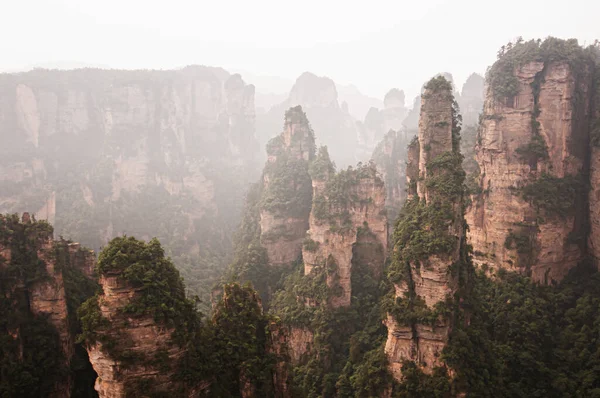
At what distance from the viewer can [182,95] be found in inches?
3184

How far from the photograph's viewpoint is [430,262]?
2284 cm

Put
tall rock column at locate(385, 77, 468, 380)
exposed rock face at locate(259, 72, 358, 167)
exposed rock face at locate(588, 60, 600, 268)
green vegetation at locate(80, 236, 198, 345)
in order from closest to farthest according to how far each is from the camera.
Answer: green vegetation at locate(80, 236, 198, 345), tall rock column at locate(385, 77, 468, 380), exposed rock face at locate(588, 60, 600, 268), exposed rock face at locate(259, 72, 358, 167)

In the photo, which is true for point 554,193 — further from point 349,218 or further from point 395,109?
point 395,109

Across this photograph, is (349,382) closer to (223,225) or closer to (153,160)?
(223,225)

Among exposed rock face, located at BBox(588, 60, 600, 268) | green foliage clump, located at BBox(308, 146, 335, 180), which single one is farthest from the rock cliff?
exposed rock face, located at BBox(588, 60, 600, 268)

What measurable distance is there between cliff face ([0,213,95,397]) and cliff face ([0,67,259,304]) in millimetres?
31092

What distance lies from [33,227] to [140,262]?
9542mm

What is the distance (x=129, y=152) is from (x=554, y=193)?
205ft

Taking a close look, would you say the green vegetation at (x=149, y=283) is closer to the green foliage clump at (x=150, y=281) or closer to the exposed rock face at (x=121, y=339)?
the green foliage clump at (x=150, y=281)

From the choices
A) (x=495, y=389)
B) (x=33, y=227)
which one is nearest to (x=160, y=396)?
(x=33, y=227)

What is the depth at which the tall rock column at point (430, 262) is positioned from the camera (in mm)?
22688

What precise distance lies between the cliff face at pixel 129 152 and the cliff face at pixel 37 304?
1224 inches

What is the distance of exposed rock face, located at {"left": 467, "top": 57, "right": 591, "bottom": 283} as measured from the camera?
95.6 ft

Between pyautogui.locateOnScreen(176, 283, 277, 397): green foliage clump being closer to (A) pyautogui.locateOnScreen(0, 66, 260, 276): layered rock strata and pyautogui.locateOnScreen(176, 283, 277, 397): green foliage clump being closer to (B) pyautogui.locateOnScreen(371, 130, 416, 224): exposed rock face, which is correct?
(B) pyautogui.locateOnScreen(371, 130, 416, 224): exposed rock face
